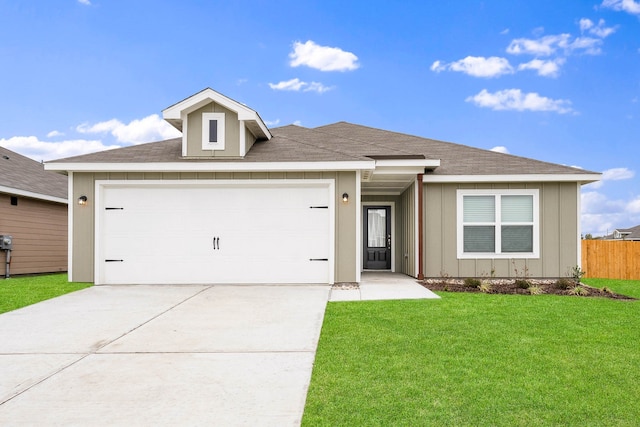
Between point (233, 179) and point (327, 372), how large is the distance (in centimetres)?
661

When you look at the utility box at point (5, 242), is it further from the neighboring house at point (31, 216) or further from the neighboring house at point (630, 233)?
the neighboring house at point (630, 233)

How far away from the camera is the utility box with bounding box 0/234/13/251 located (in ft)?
43.6

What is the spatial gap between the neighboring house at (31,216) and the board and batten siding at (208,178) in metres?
4.84

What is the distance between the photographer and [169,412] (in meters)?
3.24

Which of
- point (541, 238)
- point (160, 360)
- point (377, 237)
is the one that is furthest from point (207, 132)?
point (541, 238)

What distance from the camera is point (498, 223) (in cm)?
1113

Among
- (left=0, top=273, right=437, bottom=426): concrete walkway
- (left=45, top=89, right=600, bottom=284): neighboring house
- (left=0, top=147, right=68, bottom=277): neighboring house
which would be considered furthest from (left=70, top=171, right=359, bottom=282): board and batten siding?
(left=0, top=147, right=68, bottom=277): neighboring house

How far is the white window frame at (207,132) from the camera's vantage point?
1021cm

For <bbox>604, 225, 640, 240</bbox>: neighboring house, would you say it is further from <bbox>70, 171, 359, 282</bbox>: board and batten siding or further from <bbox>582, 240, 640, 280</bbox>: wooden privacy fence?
<bbox>70, 171, 359, 282</bbox>: board and batten siding

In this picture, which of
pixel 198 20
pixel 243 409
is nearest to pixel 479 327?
pixel 243 409

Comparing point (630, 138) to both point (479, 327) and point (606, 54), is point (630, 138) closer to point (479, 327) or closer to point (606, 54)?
point (606, 54)

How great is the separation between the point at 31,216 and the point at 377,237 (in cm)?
1093

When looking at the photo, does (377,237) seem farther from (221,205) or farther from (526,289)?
(221,205)

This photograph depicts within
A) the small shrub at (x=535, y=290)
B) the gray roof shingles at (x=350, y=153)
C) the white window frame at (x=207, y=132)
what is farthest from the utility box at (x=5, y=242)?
the small shrub at (x=535, y=290)
